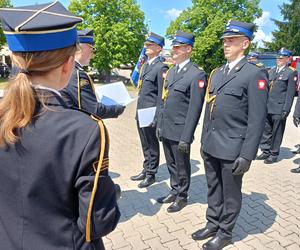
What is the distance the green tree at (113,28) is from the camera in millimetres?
30266

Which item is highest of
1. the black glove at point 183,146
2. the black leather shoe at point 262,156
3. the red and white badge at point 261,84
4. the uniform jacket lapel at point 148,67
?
the red and white badge at point 261,84

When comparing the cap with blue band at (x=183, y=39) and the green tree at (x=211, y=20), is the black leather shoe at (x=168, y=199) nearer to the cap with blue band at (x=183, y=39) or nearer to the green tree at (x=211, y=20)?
the cap with blue band at (x=183, y=39)

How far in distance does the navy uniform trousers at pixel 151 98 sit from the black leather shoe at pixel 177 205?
0.97 meters

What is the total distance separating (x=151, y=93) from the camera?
4887 millimetres

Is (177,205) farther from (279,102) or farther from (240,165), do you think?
(279,102)

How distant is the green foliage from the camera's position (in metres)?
30.3

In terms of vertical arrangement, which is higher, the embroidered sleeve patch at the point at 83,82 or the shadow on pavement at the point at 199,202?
the embroidered sleeve patch at the point at 83,82

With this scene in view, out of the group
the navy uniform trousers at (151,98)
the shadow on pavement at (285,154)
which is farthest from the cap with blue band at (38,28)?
the shadow on pavement at (285,154)

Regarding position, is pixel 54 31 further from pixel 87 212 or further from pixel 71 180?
pixel 87 212

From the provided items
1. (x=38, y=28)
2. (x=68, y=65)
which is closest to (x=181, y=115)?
(x=68, y=65)

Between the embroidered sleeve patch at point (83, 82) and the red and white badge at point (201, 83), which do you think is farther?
the red and white badge at point (201, 83)

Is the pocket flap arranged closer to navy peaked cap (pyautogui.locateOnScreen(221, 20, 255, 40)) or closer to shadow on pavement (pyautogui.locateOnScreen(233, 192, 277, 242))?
navy peaked cap (pyautogui.locateOnScreen(221, 20, 255, 40))

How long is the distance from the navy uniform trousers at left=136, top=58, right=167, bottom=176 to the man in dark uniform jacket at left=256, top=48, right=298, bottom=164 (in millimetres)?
2554

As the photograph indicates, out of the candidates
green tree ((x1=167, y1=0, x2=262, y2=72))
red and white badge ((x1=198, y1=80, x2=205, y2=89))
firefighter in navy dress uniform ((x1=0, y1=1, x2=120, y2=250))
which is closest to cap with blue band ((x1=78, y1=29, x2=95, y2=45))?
red and white badge ((x1=198, y1=80, x2=205, y2=89))
